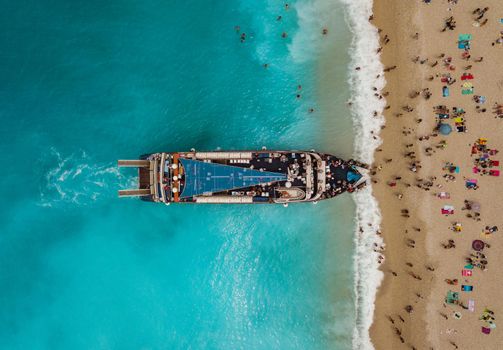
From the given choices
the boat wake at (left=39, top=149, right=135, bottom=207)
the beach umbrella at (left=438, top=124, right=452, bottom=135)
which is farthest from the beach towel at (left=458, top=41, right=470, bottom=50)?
the boat wake at (left=39, top=149, right=135, bottom=207)

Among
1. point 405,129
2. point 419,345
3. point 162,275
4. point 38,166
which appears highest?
point 405,129

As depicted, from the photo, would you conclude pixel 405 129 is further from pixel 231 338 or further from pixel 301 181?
pixel 231 338

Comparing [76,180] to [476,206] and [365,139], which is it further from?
[476,206]

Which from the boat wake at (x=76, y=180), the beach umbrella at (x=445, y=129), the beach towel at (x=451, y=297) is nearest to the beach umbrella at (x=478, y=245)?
the beach towel at (x=451, y=297)

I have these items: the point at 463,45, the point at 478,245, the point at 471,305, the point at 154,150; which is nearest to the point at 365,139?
the point at 463,45

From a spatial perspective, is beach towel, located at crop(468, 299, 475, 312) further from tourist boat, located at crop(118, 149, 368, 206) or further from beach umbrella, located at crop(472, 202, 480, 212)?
tourist boat, located at crop(118, 149, 368, 206)

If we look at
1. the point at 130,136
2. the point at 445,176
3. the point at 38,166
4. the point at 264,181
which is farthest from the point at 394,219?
the point at 38,166
